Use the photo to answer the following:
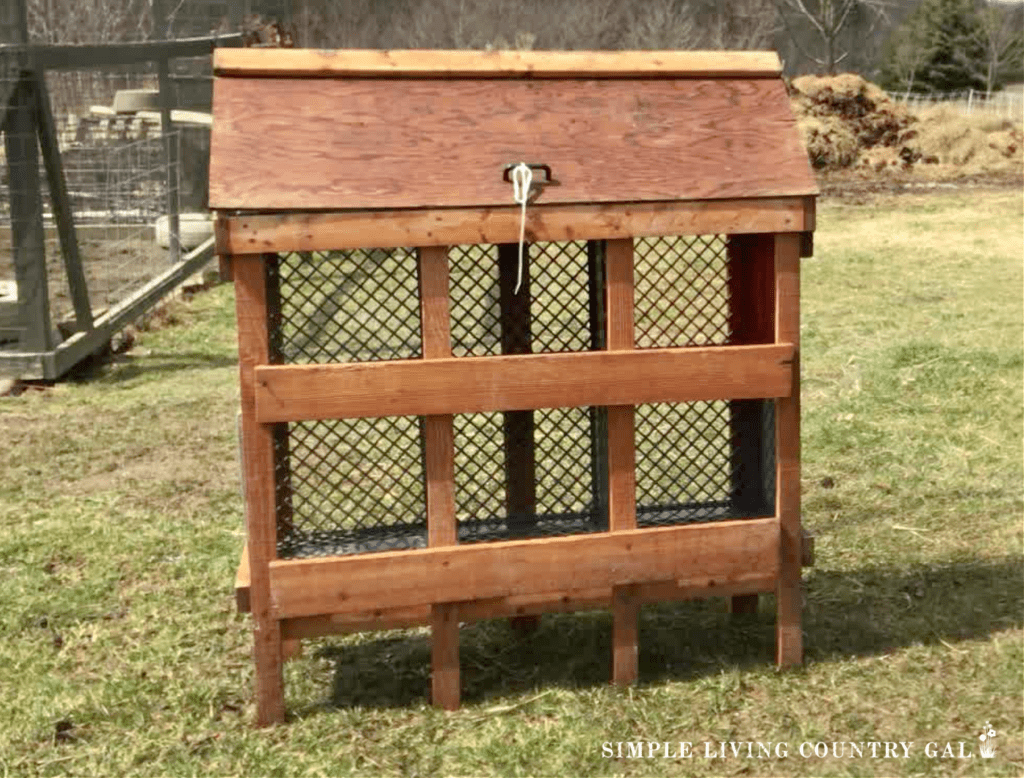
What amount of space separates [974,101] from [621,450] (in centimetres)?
3152

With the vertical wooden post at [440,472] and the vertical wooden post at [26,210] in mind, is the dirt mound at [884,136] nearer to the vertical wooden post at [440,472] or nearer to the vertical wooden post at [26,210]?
the vertical wooden post at [26,210]

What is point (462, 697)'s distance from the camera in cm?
404

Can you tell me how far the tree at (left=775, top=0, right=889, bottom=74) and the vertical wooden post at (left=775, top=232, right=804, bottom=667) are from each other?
30416mm

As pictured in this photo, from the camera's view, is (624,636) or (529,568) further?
(624,636)

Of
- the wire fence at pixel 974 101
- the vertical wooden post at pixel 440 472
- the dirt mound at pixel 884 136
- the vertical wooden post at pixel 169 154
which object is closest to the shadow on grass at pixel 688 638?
the vertical wooden post at pixel 440 472

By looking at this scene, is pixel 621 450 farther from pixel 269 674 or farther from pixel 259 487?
pixel 269 674

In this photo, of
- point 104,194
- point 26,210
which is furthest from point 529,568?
point 104,194

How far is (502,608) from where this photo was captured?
3904 millimetres

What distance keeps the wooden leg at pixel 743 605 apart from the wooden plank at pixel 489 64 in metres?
1.62

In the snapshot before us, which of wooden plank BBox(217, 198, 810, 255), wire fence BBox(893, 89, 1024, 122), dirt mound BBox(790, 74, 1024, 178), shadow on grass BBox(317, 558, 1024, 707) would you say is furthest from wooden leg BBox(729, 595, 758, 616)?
wire fence BBox(893, 89, 1024, 122)

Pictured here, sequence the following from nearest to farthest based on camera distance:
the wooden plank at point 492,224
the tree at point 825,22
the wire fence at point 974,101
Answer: the wooden plank at point 492,224, the wire fence at point 974,101, the tree at point 825,22

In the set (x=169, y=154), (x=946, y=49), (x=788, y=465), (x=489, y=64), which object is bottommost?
(x=788, y=465)

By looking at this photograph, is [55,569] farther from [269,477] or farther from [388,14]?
[388,14]

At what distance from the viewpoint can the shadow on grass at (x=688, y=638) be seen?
4160mm
